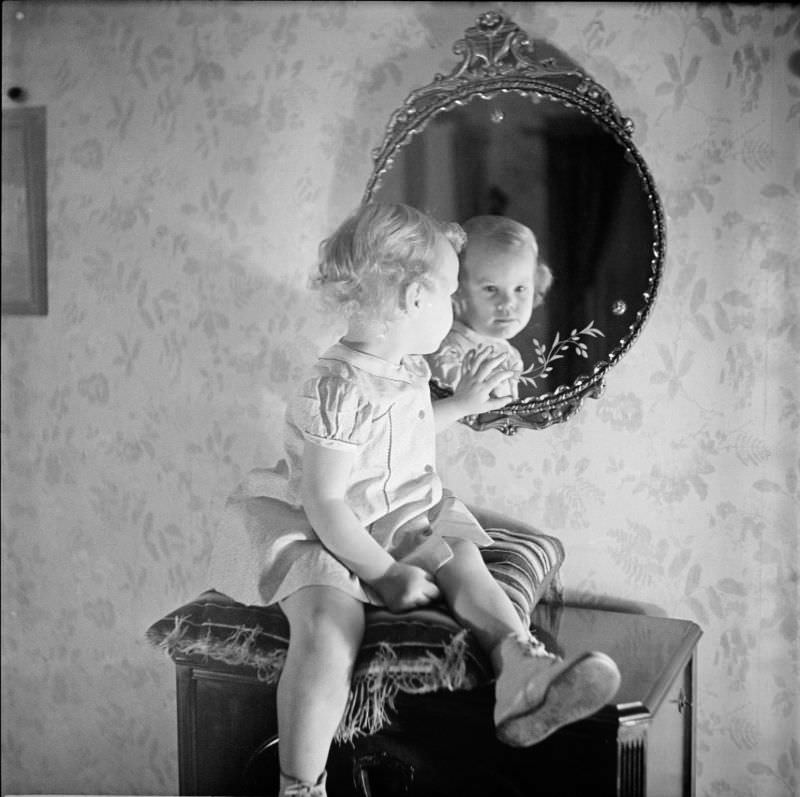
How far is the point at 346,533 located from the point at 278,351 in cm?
34

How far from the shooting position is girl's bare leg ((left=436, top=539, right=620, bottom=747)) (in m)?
1.03

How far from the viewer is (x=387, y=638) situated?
1119 mm

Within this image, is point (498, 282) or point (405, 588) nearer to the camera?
point (405, 588)

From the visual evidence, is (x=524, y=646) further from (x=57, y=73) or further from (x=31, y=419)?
(x=57, y=73)

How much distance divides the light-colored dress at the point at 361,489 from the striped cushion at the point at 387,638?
0.11 ft

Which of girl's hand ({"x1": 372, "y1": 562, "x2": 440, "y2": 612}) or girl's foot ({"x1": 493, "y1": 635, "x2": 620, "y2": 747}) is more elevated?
girl's hand ({"x1": 372, "y1": 562, "x2": 440, "y2": 612})

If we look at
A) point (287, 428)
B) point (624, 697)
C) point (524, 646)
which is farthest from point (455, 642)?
point (287, 428)

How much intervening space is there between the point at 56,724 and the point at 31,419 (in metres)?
0.48

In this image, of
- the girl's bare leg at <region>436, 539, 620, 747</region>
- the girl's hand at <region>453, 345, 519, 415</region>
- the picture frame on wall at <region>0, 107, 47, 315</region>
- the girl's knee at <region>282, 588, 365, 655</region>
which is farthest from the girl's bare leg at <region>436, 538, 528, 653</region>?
the picture frame on wall at <region>0, 107, 47, 315</region>

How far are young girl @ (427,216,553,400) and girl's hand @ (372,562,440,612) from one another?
0.30 meters

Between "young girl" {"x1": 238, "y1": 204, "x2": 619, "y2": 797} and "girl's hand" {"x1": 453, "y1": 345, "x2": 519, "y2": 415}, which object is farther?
"girl's hand" {"x1": 453, "y1": 345, "x2": 519, "y2": 415}

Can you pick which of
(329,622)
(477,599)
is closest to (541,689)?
(477,599)

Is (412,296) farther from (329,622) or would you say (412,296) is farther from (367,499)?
(329,622)

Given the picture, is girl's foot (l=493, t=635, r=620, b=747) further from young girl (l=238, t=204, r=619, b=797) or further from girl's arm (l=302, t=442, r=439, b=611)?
girl's arm (l=302, t=442, r=439, b=611)
